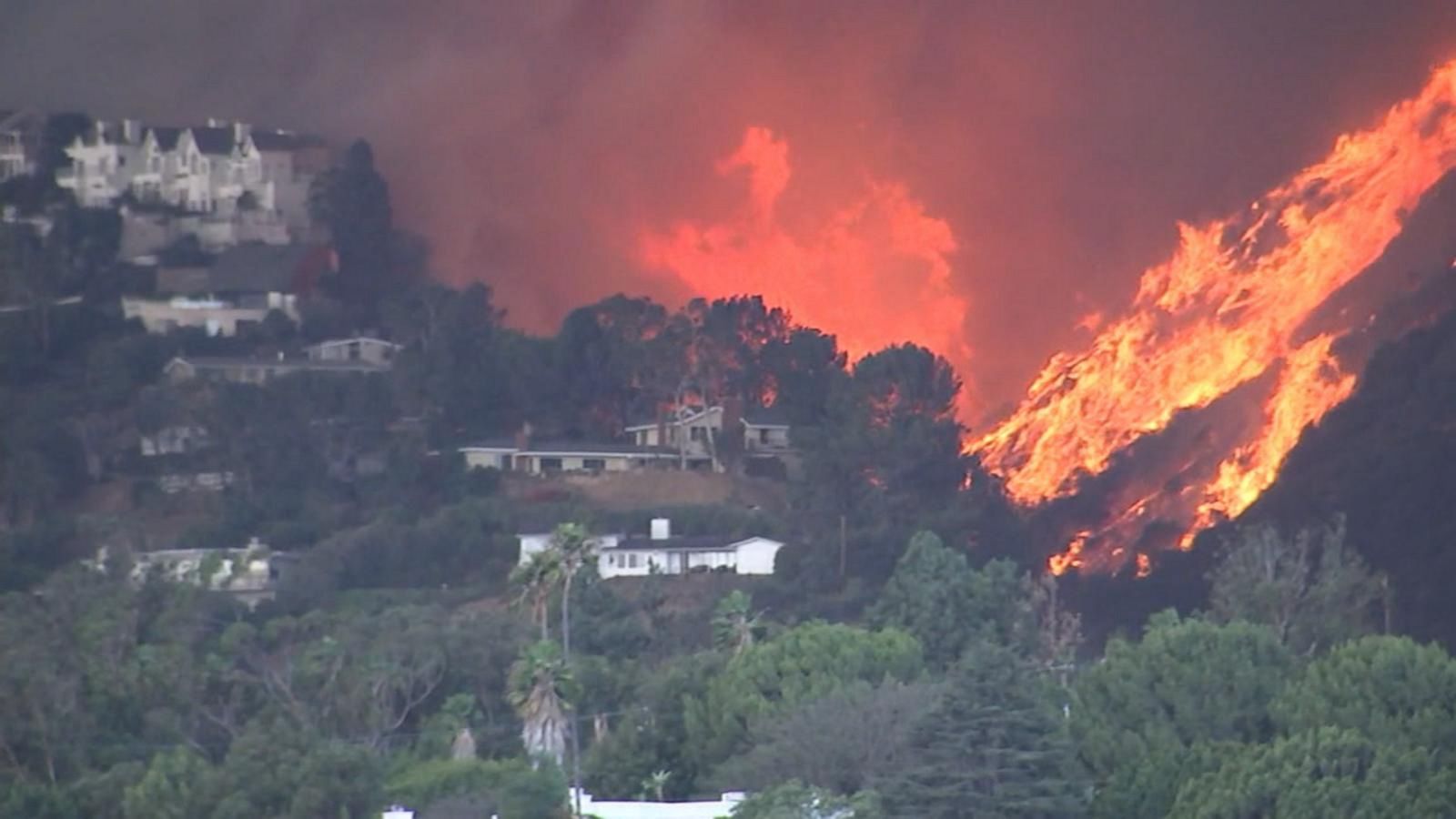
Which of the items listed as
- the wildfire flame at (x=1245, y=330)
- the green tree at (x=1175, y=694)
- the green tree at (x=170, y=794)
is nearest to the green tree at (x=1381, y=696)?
the green tree at (x=1175, y=694)

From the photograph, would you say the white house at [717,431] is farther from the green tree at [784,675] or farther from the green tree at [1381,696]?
the green tree at [1381,696]

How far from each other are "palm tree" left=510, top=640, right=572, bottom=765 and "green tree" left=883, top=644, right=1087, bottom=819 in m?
6.87

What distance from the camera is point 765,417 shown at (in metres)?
75.2

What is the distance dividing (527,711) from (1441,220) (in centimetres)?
1981

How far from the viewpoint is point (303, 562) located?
69.9m

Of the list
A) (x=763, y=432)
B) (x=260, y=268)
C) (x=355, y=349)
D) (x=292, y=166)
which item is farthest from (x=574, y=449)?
(x=292, y=166)

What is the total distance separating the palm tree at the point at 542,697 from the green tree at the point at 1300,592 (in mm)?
11316

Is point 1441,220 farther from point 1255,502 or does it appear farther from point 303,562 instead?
point 303,562

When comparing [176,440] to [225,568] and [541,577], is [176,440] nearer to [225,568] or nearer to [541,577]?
[225,568]

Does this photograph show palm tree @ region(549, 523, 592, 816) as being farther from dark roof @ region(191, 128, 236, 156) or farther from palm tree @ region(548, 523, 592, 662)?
dark roof @ region(191, 128, 236, 156)

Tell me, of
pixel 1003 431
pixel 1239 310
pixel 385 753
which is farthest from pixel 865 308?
pixel 385 753

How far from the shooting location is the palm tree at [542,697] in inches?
2267

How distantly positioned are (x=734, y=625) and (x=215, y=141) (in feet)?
83.2

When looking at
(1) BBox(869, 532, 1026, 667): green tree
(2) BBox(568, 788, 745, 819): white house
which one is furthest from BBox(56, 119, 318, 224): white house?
(2) BBox(568, 788, 745, 819): white house
